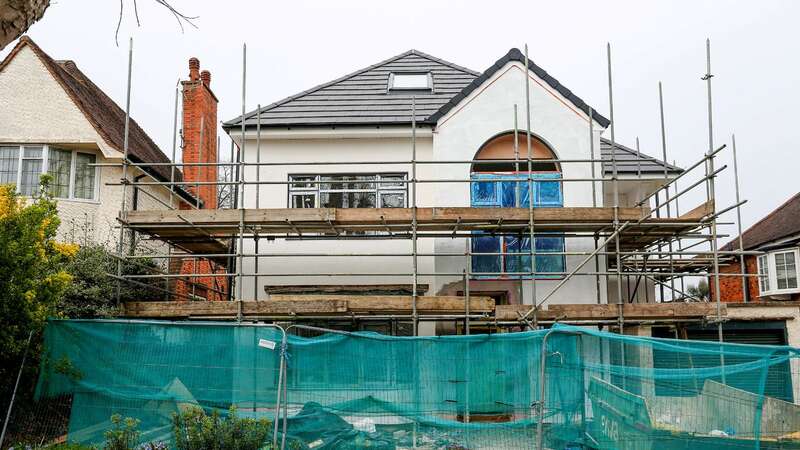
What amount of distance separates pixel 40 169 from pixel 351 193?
8.36m

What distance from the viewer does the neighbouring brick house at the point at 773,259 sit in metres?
23.0

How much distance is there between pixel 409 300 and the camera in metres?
13.1

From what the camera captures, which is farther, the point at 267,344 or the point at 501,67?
the point at 501,67

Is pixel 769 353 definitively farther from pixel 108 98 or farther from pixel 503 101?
pixel 108 98

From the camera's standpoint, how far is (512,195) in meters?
16.3

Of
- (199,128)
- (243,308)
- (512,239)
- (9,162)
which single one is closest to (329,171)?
(512,239)

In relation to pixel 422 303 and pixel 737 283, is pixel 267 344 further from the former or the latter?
pixel 737 283

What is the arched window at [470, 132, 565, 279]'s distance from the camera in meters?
15.9

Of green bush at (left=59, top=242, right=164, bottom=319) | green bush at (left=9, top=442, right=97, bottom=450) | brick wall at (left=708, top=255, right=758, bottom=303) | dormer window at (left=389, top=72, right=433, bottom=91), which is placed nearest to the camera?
green bush at (left=9, top=442, right=97, bottom=450)

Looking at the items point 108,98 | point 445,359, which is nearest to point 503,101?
point 445,359

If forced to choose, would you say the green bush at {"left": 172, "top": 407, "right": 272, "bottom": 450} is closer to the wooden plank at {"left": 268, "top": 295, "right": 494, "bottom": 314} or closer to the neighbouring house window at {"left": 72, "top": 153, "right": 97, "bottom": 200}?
the wooden plank at {"left": 268, "top": 295, "right": 494, "bottom": 314}

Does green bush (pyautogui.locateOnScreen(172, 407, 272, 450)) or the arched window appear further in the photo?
the arched window

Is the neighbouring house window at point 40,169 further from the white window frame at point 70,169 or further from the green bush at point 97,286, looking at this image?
the green bush at point 97,286

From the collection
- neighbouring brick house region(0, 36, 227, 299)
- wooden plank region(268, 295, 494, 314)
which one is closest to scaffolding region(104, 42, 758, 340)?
wooden plank region(268, 295, 494, 314)
